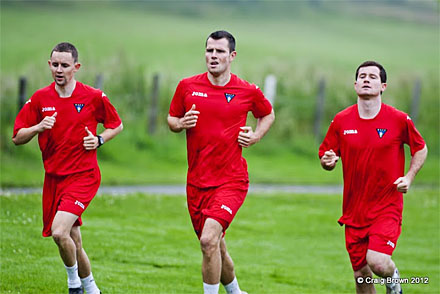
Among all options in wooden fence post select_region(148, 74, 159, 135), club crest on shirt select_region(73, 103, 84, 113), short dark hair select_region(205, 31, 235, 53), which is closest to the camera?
short dark hair select_region(205, 31, 235, 53)

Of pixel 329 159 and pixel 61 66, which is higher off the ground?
pixel 61 66

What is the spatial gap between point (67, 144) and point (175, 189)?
10.3 metres

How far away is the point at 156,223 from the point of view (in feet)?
51.0

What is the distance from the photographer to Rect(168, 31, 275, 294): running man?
30.2 feet

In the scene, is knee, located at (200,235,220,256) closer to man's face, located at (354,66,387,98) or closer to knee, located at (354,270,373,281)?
knee, located at (354,270,373,281)

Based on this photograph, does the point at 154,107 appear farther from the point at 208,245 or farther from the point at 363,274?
the point at 363,274

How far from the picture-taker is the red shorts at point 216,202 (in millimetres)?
9000

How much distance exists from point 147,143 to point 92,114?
14436 millimetres

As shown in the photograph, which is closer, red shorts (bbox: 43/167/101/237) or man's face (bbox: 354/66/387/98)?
man's face (bbox: 354/66/387/98)

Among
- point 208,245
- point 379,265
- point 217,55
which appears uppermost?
point 217,55

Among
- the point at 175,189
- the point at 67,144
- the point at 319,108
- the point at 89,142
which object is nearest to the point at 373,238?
the point at 89,142

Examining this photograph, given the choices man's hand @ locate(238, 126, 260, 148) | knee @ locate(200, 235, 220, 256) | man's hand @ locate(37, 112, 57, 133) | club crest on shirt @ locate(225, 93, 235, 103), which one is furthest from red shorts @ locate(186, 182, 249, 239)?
man's hand @ locate(37, 112, 57, 133)

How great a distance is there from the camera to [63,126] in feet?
31.1

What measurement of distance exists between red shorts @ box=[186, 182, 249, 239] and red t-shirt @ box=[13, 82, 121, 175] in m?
1.26
